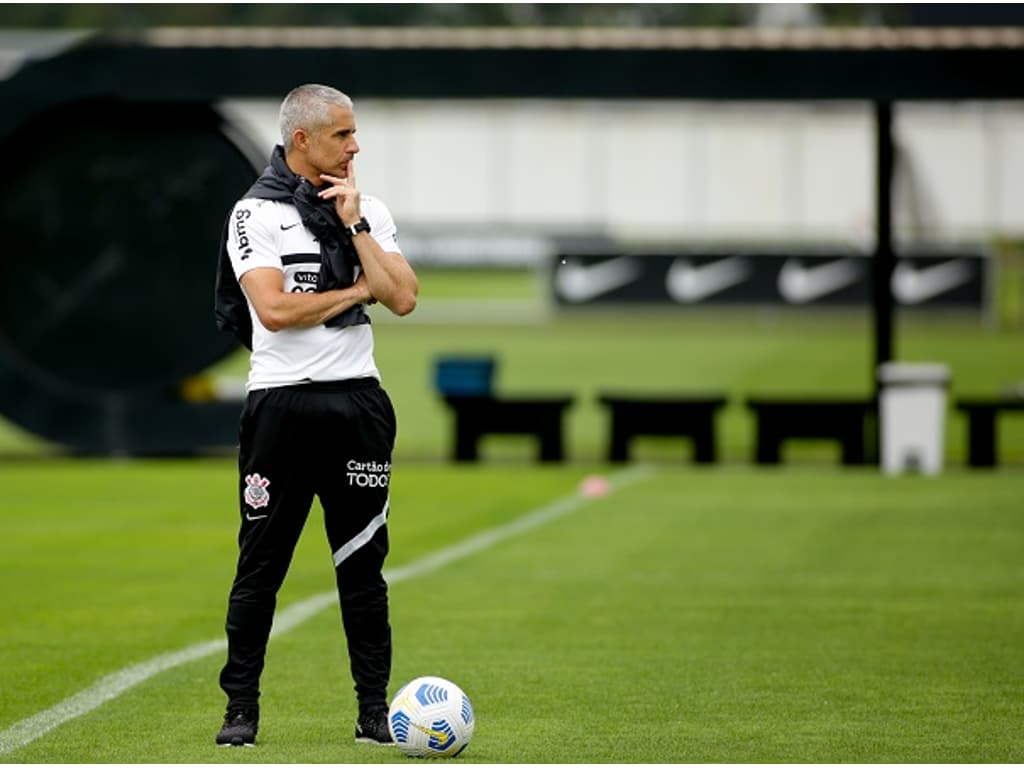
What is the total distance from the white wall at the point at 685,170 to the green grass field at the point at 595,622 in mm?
26746

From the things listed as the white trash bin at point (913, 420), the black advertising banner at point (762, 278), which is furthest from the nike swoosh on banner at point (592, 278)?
the white trash bin at point (913, 420)

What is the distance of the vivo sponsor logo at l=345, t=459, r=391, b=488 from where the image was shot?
745 centimetres

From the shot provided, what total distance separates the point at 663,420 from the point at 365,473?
13.5 meters

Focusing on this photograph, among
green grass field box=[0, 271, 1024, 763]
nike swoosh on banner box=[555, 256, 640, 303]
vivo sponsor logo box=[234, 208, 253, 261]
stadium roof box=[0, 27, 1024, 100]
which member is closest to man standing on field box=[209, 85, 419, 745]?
vivo sponsor logo box=[234, 208, 253, 261]

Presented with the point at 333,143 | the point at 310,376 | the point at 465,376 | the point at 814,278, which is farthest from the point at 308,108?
the point at 814,278

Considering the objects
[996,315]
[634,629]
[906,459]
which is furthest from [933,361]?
[634,629]

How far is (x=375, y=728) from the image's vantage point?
7570 millimetres

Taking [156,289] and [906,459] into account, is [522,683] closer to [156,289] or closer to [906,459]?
[906,459]

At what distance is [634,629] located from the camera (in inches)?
420

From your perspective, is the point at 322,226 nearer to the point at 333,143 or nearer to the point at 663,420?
the point at 333,143

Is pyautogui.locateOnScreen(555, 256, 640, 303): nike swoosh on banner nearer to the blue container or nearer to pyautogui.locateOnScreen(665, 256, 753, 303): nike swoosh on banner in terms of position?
pyautogui.locateOnScreen(665, 256, 753, 303): nike swoosh on banner

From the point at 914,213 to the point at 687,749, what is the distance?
38.4 m

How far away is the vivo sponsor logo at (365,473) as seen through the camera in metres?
7.45

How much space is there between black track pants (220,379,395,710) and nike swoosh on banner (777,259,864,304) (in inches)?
1337
